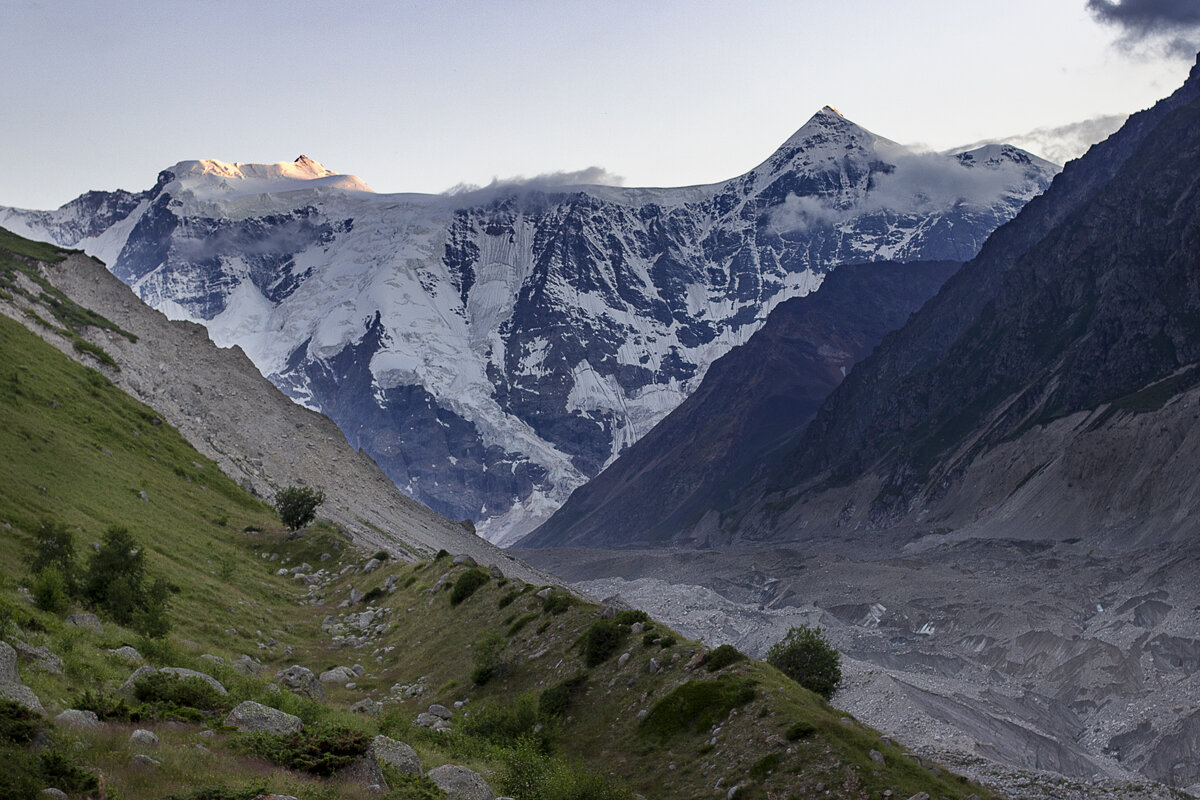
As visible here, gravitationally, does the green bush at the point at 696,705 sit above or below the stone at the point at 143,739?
below

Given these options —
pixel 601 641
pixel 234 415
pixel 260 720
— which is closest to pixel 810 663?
pixel 601 641

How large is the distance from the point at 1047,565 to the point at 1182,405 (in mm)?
47385

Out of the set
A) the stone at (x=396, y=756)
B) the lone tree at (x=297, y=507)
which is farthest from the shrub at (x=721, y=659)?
the lone tree at (x=297, y=507)

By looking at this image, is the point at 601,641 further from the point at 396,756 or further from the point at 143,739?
the point at 143,739

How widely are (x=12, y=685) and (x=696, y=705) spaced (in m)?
20.8

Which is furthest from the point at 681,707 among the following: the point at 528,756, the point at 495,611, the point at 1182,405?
the point at 1182,405

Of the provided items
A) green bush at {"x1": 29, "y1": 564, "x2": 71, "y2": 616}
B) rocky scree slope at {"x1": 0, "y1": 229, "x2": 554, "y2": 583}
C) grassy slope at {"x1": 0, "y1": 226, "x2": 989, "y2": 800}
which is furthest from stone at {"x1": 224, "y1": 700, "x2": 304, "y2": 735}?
rocky scree slope at {"x1": 0, "y1": 229, "x2": 554, "y2": 583}

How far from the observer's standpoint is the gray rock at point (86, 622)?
29.1 meters

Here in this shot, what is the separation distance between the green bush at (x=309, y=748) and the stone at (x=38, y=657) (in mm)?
5243

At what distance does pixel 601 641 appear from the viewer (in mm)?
39594

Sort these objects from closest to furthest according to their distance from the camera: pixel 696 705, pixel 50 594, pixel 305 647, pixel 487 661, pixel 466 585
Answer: pixel 50 594 → pixel 696 705 → pixel 487 661 → pixel 305 647 → pixel 466 585

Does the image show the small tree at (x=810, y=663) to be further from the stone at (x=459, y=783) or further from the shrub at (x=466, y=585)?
the stone at (x=459, y=783)

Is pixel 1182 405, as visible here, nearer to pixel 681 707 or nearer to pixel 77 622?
pixel 681 707

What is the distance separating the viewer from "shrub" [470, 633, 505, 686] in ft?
135
